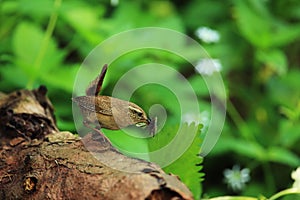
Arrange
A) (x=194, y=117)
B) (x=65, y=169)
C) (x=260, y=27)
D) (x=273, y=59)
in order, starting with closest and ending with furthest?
(x=65, y=169)
(x=194, y=117)
(x=273, y=59)
(x=260, y=27)

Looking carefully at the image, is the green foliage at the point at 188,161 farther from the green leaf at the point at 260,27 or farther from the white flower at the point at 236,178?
the green leaf at the point at 260,27

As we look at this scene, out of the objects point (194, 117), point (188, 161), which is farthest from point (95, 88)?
point (194, 117)

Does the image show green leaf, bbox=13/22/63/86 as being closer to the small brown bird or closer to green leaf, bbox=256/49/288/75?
green leaf, bbox=256/49/288/75

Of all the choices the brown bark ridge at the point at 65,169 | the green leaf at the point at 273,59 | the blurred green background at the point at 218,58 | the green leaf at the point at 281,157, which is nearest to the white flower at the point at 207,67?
the blurred green background at the point at 218,58

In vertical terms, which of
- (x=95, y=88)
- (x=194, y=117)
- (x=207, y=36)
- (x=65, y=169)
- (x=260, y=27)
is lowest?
(x=65, y=169)

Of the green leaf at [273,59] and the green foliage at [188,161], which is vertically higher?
the green leaf at [273,59]

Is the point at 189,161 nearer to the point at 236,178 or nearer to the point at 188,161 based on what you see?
the point at 188,161
